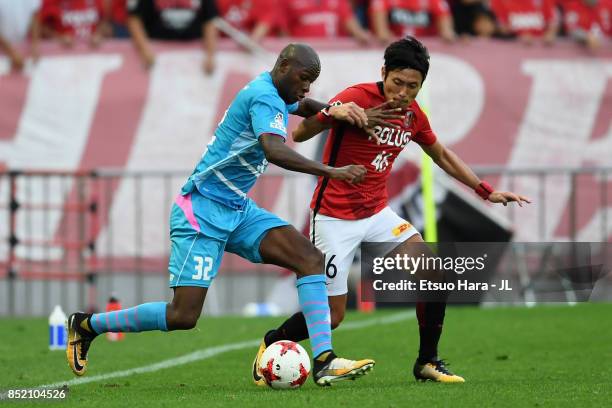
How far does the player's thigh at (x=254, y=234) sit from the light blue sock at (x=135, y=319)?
1.99ft

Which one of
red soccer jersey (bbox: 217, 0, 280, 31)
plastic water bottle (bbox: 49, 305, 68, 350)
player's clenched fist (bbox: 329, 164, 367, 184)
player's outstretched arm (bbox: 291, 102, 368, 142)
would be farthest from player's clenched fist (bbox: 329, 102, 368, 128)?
red soccer jersey (bbox: 217, 0, 280, 31)

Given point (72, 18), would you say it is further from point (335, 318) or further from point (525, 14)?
Answer: point (335, 318)

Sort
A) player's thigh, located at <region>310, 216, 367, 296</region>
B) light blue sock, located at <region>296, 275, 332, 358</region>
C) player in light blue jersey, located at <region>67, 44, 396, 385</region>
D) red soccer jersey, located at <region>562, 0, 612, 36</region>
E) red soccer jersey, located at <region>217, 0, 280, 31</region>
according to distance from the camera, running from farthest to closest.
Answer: red soccer jersey, located at <region>562, 0, 612, 36</region>
red soccer jersey, located at <region>217, 0, 280, 31</region>
player's thigh, located at <region>310, 216, 367, 296</region>
light blue sock, located at <region>296, 275, 332, 358</region>
player in light blue jersey, located at <region>67, 44, 396, 385</region>

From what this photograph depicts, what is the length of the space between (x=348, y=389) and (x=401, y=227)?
1.27m

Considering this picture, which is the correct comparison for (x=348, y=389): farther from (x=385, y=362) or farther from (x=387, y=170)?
(x=385, y=362)

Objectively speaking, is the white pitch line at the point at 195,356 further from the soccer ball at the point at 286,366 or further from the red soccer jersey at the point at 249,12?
the red soccer jersey at the point at 249,12

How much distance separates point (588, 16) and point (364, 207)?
10.3 metres


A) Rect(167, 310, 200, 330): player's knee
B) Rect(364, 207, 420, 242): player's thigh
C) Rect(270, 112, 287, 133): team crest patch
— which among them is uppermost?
Rect(270, 112, 287, 133): team crest patch

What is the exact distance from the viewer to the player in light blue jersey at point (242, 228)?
7898mm

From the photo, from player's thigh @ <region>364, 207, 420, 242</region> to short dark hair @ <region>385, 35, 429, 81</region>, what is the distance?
103cm

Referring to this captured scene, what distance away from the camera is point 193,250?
26.5ft

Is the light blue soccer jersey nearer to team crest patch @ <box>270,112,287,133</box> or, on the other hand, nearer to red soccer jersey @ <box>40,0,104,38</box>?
team crest patch @ <box>270,112,287,133</box>

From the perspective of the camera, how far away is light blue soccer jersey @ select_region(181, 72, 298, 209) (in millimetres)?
7957

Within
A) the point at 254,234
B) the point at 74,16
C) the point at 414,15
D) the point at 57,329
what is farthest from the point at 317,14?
the point at 254,234
